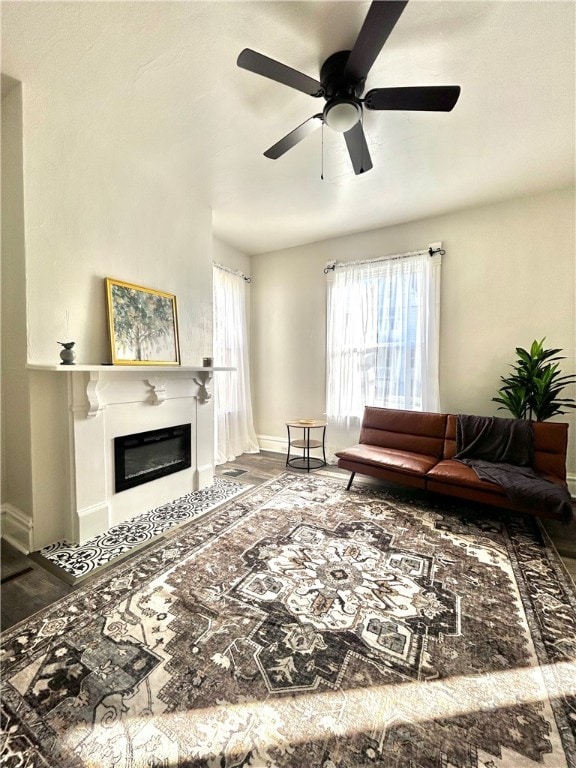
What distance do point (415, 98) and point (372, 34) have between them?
45 cm

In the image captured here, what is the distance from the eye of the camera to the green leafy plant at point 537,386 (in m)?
2.87

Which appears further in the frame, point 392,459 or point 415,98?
point 392,459

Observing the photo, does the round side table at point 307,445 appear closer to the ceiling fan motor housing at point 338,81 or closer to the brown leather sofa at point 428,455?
the brown leather sofa at point 428,455

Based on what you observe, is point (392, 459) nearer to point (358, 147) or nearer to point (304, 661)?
point (304, 661)

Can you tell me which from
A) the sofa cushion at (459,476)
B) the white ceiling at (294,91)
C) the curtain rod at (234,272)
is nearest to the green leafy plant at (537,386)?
the sofa cushion at (459,476)

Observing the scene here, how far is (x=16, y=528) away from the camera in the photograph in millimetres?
2230

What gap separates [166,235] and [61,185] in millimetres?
877

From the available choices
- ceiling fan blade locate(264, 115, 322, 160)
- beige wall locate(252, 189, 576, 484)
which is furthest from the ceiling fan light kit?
beige wall locate(252, 189, 576, 484)

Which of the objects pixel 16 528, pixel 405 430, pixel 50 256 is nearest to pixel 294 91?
pixel 50 256

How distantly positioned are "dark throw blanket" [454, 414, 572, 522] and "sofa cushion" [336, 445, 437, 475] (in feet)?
1.22

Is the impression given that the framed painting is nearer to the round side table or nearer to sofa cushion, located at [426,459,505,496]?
the round side table

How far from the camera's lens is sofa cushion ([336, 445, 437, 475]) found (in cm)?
282

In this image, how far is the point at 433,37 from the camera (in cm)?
164

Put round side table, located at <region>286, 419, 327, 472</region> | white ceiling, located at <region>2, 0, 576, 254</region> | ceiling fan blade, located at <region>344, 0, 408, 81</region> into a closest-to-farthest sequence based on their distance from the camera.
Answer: ceiling fan blade, located at <region>344, 0, 408, 81</region> → white ceiling, located at <region>2, 0, 576, 254</region> → round side table, located at <region>286, 419, 327, 472</region>
